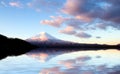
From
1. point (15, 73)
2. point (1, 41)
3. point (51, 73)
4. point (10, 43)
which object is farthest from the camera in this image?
point (10, 43)

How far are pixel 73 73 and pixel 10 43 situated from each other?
165 meters

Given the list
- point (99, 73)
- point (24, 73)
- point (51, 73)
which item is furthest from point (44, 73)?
point (99, 73)

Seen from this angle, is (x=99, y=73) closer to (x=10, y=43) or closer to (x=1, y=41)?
(x=1, y=41)

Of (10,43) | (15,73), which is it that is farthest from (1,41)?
(15,73)

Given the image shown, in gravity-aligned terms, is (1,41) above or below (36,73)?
above

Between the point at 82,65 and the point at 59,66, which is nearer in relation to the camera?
the point at 59,66

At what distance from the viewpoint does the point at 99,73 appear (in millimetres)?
27469

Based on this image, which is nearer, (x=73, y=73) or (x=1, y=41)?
(x=73, y=73)

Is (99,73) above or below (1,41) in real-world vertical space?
below

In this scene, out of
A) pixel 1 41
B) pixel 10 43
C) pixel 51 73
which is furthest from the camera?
pixel 10 43

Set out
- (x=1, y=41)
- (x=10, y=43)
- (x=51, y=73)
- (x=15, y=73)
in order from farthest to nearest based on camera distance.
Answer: (x=10, y=43) < (x=1, y=41) < (x=15, y=73) < (x=51, y=73)

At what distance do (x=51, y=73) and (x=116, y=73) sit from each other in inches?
229

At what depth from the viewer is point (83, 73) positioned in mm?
27422

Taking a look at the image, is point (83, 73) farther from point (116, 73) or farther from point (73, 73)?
point (116, 73)
